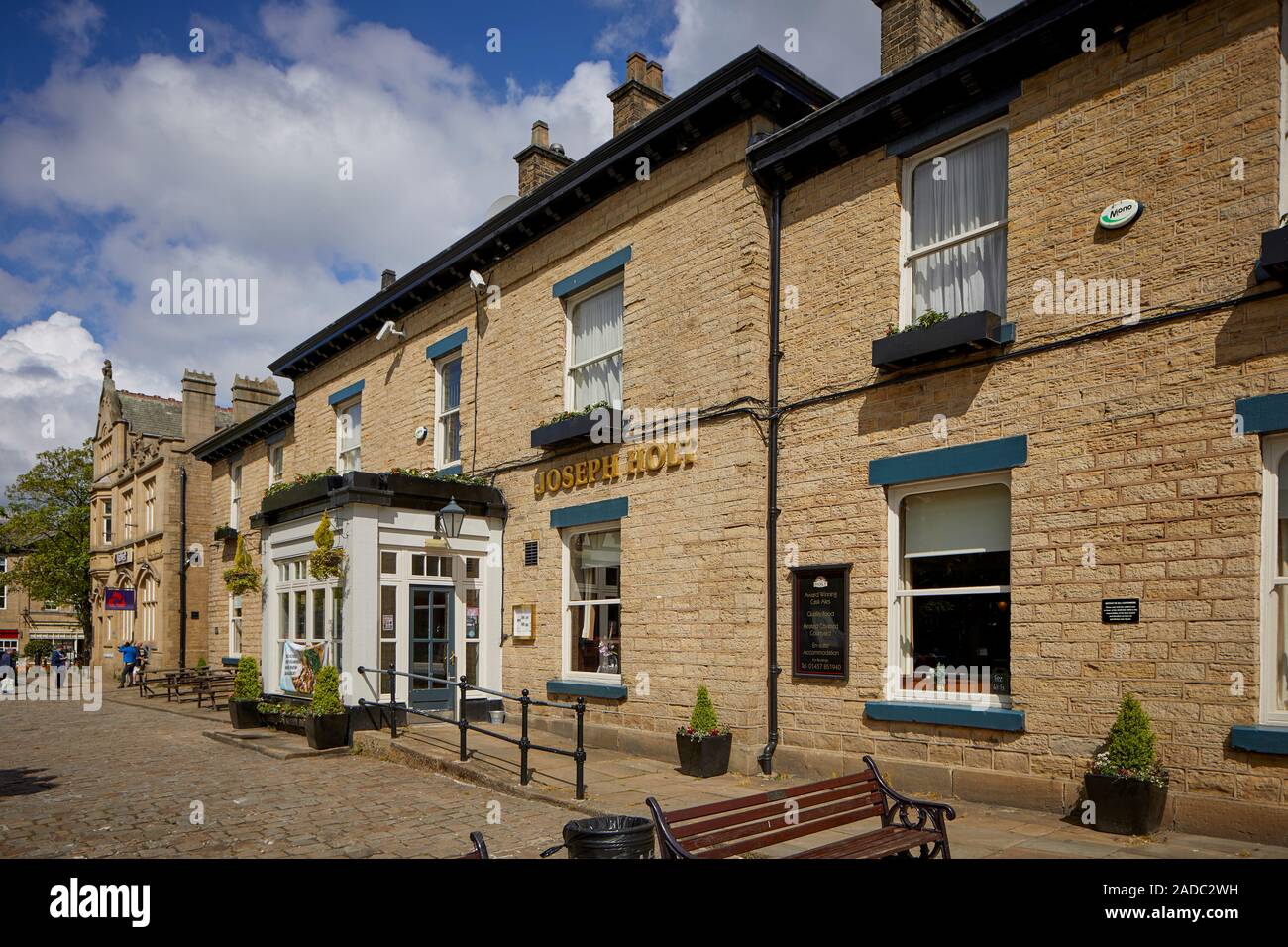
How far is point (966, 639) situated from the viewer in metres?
9.49

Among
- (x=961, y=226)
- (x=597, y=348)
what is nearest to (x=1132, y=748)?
(x=961, y=226)

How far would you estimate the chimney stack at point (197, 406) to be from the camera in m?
31.9

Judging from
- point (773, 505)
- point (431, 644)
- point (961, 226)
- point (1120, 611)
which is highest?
point (961, 226)

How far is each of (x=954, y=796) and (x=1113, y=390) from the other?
3.95 m

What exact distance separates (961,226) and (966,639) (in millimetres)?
4178

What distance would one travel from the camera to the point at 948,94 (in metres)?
9.81

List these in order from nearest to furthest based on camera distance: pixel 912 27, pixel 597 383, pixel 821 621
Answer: pixel 821 621 < pixel 912 27 < pixel 597 383

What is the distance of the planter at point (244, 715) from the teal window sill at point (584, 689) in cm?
562

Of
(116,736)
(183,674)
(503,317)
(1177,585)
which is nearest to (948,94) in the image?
(1177,585)

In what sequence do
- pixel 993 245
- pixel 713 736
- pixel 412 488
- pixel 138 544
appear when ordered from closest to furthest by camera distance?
pixel 993 245 < pixel 713 736 < pixel 412 488 < pixel 138 544

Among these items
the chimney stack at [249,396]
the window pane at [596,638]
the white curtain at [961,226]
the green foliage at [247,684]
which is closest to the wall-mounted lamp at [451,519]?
the window pane at [596,638]

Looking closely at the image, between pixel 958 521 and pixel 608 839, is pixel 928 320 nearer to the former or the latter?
pixel 958 521

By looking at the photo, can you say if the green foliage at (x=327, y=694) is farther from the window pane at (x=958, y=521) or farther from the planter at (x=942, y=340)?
the planter at (x=942, y=340)

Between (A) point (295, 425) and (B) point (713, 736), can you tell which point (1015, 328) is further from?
(A) point (295, 425)
